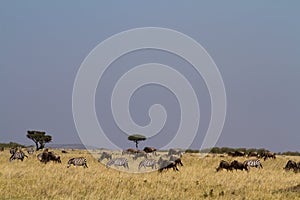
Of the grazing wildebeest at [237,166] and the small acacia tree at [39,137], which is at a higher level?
the small acacia tree at [39,137]

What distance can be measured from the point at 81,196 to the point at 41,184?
3519mm

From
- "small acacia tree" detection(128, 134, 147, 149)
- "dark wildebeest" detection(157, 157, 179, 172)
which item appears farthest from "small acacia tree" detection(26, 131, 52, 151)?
"dark wildebeest" detection(157, 157, 179, 172)

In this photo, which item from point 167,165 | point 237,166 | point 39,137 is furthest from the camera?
point 39,137

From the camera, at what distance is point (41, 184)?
20859mm

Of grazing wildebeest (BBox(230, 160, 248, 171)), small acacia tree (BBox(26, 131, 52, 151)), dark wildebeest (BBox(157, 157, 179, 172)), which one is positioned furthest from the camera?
small acacia tree (BBox(26, 131, 52, 151))

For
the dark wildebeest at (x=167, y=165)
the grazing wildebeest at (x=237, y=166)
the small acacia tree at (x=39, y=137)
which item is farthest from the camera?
the small acacia tree at (x=39, y=137)

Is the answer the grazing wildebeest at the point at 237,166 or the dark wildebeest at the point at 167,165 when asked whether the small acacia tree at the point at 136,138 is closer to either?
the dark wildebeest at the point at 167,165

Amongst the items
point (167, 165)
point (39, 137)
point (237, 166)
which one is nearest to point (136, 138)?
point (39, 137)

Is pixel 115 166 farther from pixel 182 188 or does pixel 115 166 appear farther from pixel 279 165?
pixel 279 165

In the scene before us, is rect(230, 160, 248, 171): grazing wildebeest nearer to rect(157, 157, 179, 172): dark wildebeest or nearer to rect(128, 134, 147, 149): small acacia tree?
rect(157, 157, 179, 172): dark wildebeest

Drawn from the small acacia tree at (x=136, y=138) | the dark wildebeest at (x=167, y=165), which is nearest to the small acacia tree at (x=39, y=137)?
the small acacia tree at (x=136, y=138)

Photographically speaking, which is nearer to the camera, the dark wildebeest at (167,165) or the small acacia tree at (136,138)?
the dark wildebeest at (167,165)

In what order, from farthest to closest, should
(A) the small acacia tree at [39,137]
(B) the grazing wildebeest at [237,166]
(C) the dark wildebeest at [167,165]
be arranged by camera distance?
(A) the small acacia tree at [39,137] → (B) the grazing wildebeest at [237,166] → (C) the dark wildebeest at [167,165]

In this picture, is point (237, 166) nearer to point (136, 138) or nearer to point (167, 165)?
point (167, 165)
